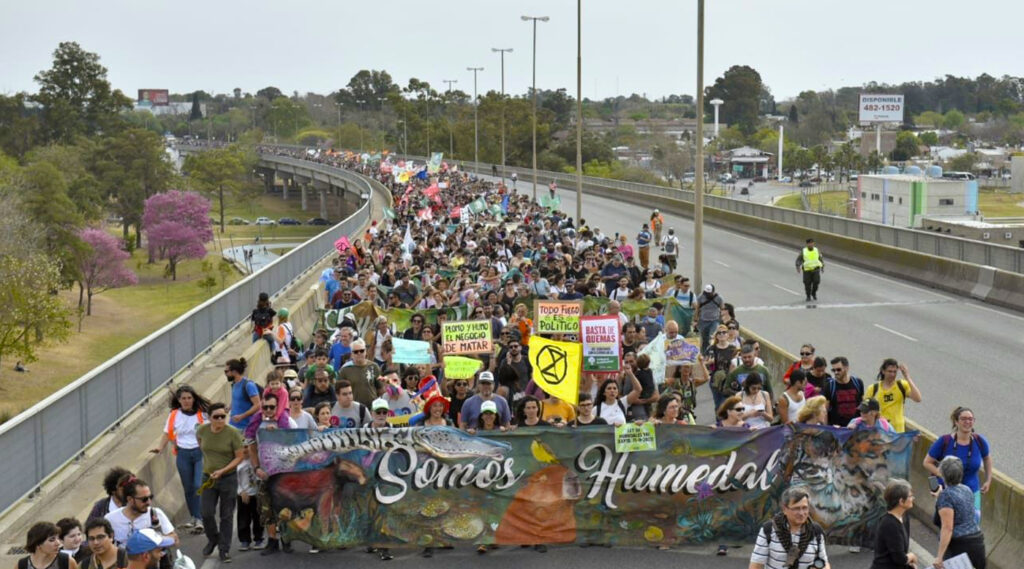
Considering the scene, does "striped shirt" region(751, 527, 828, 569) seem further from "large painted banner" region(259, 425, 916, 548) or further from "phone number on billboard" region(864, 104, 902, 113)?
"phone number on billboard" region(864, 104, 902, 113)

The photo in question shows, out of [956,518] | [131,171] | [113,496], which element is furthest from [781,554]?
[131,171]

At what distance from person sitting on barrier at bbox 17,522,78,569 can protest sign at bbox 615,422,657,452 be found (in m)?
5.11

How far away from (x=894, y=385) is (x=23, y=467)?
7677 millimetres

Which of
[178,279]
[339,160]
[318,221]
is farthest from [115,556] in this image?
[318,221]

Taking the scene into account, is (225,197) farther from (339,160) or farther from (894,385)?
(894,385)

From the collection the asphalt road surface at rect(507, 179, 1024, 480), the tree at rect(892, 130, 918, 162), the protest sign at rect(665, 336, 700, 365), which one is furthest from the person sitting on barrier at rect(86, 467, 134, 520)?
the tree at rect(892, 130, 918, 162)

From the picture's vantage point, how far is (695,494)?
11.8 metres

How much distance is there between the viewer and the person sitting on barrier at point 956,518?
920cm

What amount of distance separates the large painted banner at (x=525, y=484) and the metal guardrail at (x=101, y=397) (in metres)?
2.01

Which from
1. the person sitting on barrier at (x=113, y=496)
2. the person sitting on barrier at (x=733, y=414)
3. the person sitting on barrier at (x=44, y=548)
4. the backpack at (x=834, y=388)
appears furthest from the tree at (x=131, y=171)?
the person sitting on barrier at (x=44, y=548)

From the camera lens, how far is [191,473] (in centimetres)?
1209

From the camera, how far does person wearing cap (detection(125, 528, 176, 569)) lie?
326 inches

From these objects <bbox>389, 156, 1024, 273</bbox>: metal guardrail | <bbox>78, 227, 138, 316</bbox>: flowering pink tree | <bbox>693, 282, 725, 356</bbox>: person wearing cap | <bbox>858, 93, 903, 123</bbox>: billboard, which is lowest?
<bbox>78, 227, 138, 316</bbox>: flowering pink tree

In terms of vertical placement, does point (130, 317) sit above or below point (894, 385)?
below
